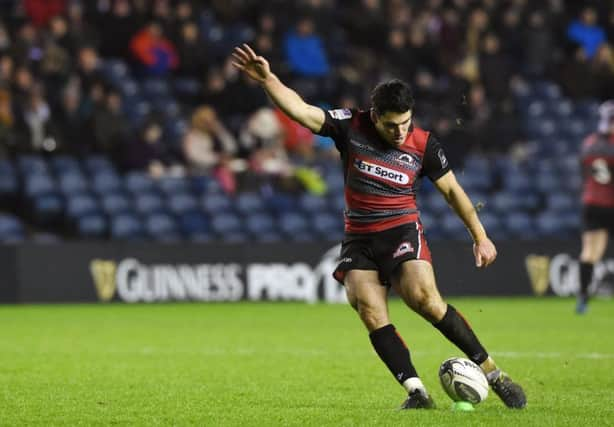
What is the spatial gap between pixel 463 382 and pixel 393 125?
152cm

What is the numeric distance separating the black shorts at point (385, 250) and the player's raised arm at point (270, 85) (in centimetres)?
81

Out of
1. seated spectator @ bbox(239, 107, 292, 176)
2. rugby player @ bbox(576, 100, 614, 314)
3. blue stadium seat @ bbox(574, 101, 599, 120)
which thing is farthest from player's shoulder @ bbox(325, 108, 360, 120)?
blue stadium seat @ bbox(574, 101, 599, 120)

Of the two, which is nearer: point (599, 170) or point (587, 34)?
point (599, 170)

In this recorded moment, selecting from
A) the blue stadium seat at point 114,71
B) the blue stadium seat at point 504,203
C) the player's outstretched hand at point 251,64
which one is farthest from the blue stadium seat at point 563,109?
the player's outstretched hand at point 251,64

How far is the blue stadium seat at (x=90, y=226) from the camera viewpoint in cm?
1839

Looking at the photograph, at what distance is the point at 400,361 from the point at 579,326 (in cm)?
713

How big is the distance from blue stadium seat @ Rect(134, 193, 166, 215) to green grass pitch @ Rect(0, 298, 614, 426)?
1.80 meters

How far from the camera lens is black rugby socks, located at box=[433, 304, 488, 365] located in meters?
7.78

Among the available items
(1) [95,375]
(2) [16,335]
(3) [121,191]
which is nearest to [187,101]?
(3) [121,191]

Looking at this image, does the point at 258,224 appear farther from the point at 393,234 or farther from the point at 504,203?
the point at 393,234

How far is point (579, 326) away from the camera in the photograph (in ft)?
47.5

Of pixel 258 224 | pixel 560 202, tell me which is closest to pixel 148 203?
pixel 258 224

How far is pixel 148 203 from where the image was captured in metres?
19.0

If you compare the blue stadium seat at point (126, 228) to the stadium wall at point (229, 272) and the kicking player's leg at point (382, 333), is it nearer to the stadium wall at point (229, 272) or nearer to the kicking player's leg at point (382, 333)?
the stadium wall at point (229, 272)
